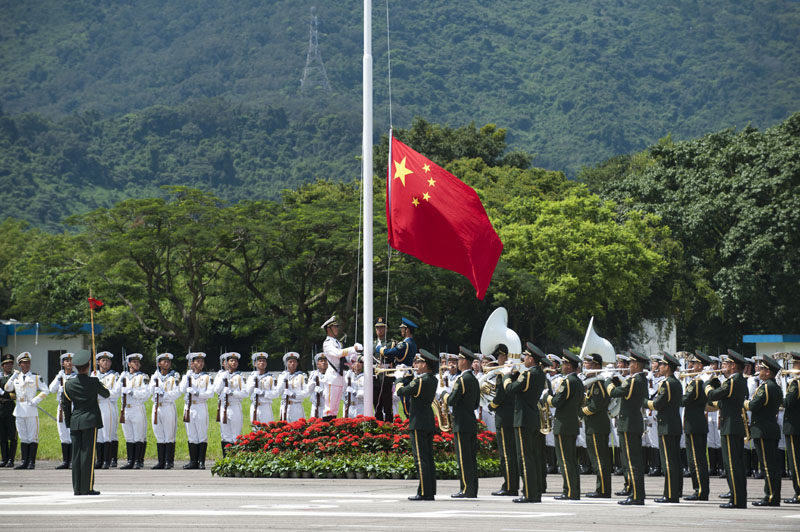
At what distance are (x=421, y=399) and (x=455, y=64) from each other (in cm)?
14923

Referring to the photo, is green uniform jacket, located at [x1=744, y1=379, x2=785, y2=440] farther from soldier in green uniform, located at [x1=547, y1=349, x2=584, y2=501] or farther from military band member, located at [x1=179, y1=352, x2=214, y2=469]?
military band member, located at [x1=179, y1=352, x2=214, y2=469]

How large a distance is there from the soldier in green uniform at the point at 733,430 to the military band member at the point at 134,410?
9962 mm

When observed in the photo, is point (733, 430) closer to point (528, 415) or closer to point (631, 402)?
point (631, 402)

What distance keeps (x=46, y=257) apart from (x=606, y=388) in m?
36.8

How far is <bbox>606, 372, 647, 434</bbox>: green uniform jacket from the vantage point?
13430mm

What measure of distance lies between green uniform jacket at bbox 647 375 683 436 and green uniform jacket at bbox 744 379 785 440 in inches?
33.4

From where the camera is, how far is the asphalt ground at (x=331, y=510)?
34.7 ft

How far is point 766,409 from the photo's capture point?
1340 cm

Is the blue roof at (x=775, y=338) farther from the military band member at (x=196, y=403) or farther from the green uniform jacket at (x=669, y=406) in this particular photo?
the green uniform jacket at (x=669, y=406)

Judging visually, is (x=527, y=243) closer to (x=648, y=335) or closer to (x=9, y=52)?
(x=648, y=335)

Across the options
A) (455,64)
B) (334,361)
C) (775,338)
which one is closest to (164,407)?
(334,361)

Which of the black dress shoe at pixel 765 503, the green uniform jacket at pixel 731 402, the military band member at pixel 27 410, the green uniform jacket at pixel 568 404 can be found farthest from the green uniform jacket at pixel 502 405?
the military band member at pixel 27 410

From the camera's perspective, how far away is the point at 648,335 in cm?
4988

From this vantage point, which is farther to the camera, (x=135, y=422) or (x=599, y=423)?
(x=135, y=422)
